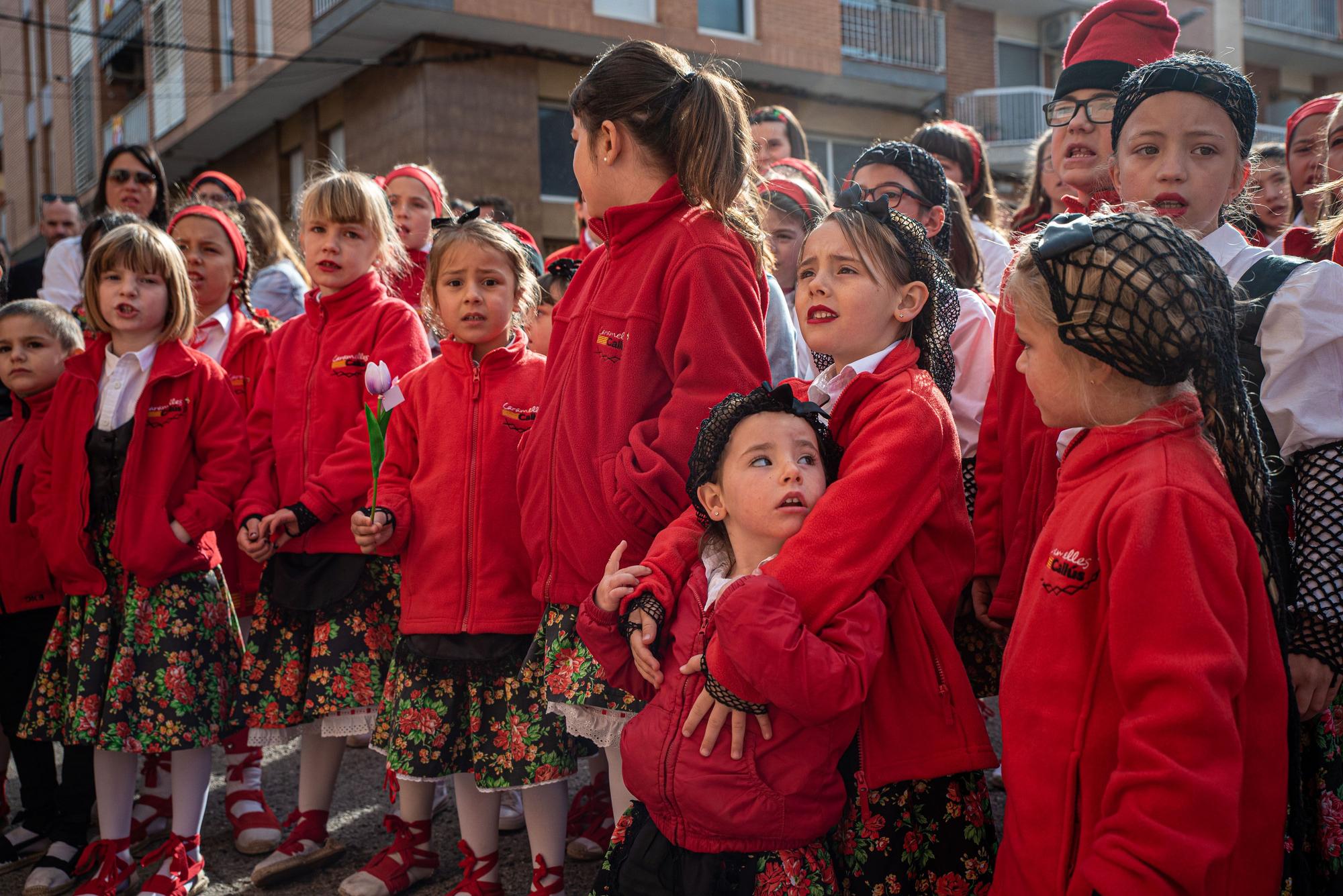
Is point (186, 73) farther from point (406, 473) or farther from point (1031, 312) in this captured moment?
point (1031, 312)

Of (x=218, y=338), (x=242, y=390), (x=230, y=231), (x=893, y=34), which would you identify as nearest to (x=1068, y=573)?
(x=242, y=390)

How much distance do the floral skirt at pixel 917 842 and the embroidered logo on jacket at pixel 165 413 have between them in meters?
2.64

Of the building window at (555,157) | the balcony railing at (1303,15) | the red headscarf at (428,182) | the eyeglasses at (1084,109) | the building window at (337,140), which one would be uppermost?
the balcony railing at (1303,15)

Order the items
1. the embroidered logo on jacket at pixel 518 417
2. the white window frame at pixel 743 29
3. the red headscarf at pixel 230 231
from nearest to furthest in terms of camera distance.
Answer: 1. the embroidered logo on jacket at pixel 518 417
2. the red headscarf at pixel 230 231
3. the white window frame at pixel 743 29

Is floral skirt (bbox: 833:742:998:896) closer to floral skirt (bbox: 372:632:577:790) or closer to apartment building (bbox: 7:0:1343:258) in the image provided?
floral skirt (bbox: 372:632:577:790)

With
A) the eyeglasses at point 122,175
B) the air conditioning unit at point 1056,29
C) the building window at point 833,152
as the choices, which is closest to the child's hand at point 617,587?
the eyeglasses at point 122,175

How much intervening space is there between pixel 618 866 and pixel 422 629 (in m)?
1.19

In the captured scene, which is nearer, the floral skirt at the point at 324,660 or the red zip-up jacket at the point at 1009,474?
the red zip-up jacket at the point at 1009,474

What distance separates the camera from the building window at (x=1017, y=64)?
20.3 meters

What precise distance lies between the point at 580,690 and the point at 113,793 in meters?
1.93

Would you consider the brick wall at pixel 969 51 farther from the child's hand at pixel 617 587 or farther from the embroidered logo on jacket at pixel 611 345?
the child's hand at pixel 617 587

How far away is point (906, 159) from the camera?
11.5 feet

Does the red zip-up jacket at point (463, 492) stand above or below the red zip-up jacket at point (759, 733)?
above

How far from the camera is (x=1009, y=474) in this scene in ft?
8.70
